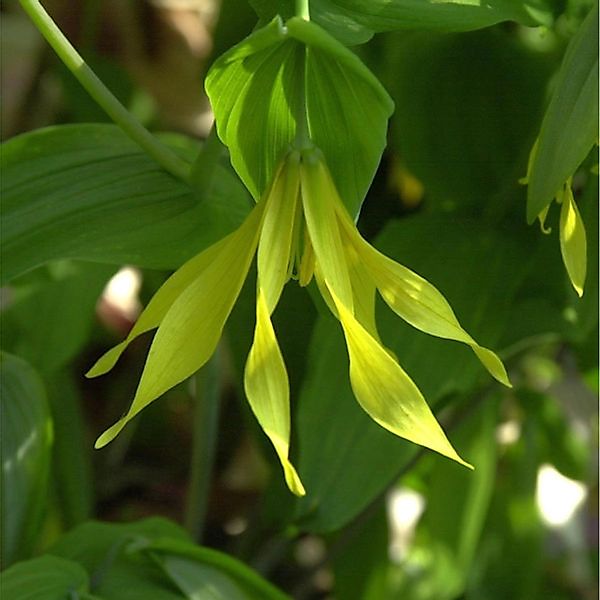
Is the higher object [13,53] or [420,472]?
[13,53]

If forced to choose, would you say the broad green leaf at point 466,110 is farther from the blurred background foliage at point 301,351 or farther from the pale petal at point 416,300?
the pale petal at point 416,300

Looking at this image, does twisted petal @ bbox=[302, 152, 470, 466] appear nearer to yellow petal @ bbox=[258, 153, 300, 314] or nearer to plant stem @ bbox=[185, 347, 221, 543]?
yellow petal @ bbox=[258, 153, 300, 314]

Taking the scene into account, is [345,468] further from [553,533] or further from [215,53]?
[553,533]

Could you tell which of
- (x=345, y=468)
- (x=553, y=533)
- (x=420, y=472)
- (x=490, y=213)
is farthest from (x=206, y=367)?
(x=553, y=533)

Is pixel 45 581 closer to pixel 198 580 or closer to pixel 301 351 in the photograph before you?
pixel 198 580

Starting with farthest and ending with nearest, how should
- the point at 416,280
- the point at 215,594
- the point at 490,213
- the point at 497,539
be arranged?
1. the point at 497,539
2. the point at 490,213
3. the point at 215,594
4. the point at 416,280

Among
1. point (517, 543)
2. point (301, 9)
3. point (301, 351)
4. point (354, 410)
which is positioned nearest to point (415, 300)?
point (301, 9)

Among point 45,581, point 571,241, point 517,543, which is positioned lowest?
point 517,543
